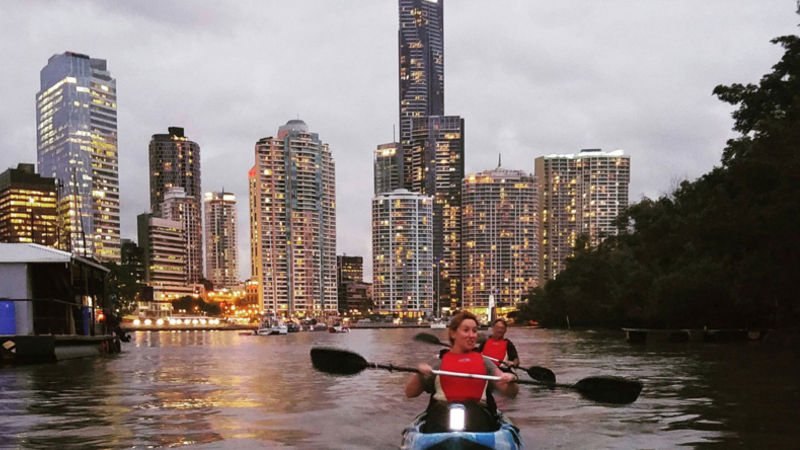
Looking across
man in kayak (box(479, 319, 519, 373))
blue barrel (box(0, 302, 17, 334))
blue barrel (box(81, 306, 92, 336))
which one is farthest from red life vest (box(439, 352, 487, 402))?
blue barrel (box(81, 306, 92, 336))

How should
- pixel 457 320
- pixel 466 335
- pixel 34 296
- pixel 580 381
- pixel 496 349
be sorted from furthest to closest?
1. pixel 34 296
2. pixel 496 349
3. pixel 580 381
4. pixel 457 320
5. pixel 466 335

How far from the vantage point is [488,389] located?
8.05 meters

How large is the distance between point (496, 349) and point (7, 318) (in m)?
25.2

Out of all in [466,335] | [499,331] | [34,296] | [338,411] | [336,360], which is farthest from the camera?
[34,296]

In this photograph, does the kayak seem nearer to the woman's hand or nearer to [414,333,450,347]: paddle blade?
the woman's hand

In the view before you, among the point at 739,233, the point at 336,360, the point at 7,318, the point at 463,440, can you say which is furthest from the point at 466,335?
the point at 739,233

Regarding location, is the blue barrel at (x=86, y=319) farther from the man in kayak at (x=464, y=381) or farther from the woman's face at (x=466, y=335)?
the woman's face at (x=466, y=335)

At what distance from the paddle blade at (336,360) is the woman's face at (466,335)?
229 centimetres

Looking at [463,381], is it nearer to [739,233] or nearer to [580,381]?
[580,381]

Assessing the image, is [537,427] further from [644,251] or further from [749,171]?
[644,251]

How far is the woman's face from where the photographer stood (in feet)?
24.7

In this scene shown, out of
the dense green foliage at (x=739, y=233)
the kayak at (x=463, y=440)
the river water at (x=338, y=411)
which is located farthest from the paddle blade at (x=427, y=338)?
the dense green foliage at (x=739, y=233)

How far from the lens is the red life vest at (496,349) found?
582 inches

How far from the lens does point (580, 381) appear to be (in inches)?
361
